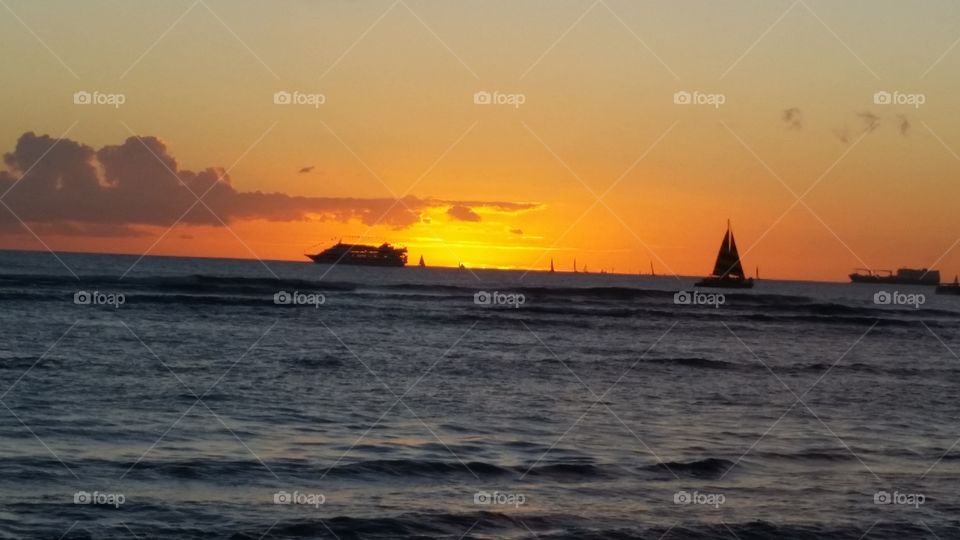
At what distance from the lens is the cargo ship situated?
151 m

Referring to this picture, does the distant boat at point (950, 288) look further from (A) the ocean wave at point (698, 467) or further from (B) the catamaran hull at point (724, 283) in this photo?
(A) the ocean wave at point (698, 467)

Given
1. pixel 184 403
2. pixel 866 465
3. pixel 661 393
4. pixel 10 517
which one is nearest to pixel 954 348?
pixel 661 393

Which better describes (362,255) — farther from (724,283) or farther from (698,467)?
(698,467)

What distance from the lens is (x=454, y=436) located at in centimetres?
2236

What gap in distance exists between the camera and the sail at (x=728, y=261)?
99375 millimetres

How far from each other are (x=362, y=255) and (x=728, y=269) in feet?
221

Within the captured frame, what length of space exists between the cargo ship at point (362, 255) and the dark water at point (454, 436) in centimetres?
10131

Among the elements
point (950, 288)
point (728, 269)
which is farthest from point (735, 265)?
point (950, 288)

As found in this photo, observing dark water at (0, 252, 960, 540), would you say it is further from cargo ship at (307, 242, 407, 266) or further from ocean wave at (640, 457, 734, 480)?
cargo ship at (307, 242, 407, 266)

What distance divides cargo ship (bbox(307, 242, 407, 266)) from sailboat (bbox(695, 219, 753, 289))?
59.4 metres

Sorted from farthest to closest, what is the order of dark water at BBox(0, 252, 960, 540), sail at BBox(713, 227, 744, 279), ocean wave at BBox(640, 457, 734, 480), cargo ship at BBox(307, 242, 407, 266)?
1. cargo ship at BBox(307, 242, 407, 266)
2. sail at BBox(713, 227, 744, 279)
3. ocean wave at BBox(640, 457, 734, 480)
4. dark water at BBox(0, 252, 960, 540)

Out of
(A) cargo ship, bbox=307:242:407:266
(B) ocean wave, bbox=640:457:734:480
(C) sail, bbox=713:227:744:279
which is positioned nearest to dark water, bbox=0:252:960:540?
(B) ocean wave, bbox=640:457:734:480

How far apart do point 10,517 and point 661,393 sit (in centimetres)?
2004

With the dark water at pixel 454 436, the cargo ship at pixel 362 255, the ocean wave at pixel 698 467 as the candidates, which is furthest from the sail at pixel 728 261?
Answer: the ocean wave at pixel 698 467
